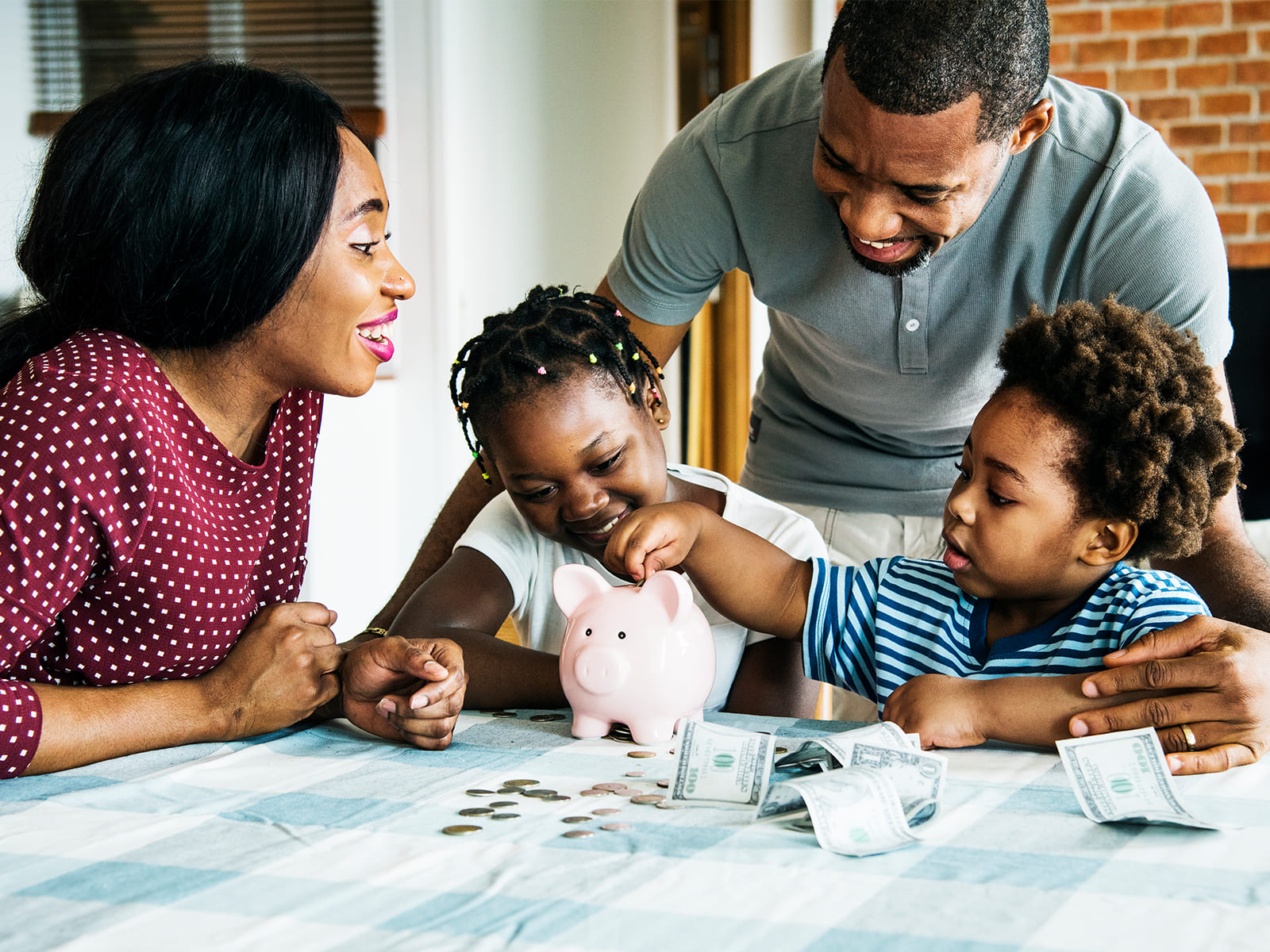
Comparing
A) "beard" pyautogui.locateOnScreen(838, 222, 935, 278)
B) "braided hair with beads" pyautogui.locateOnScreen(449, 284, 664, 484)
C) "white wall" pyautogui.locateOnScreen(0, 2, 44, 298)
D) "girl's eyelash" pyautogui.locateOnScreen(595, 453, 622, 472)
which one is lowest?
"girl's eyelash" pyautogui.locateOnScreen(595, 453, 622, 472)

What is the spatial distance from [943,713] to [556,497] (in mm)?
526

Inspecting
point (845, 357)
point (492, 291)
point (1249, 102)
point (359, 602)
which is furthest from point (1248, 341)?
point (359, 602)

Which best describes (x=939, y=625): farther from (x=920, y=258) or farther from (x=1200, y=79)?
(x=1200, y=79)

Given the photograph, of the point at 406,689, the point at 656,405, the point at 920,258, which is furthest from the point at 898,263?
the point at 406,689

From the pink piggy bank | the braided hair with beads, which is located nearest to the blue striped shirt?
the pink piggy bank

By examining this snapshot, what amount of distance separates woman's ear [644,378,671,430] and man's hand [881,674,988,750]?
53 centimetres

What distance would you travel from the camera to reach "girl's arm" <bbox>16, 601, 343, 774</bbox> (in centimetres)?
98

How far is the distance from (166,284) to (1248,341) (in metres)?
2.99

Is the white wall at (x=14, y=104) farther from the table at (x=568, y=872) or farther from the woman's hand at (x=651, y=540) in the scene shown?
the table at (x=568, y=872)

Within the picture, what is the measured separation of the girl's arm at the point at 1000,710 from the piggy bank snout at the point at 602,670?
254 mm

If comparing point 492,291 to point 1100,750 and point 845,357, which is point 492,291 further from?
point 1100,750

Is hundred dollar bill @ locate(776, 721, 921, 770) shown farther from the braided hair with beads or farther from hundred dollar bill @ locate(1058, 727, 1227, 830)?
the braided hair with beads

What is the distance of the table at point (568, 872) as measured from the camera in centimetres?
63

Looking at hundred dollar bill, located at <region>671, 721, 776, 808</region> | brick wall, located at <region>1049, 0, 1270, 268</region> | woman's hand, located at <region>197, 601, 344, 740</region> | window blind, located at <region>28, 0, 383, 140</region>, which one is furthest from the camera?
brick wall, located at <region>1049, 0, 1270, 268</region>
